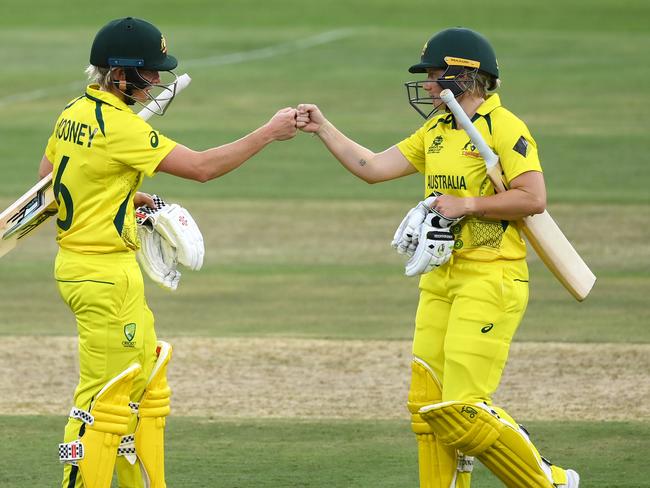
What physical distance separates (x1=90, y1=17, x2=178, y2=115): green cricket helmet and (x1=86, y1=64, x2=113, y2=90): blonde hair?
2 cm

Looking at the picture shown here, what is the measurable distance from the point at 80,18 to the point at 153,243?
2860 centimetres

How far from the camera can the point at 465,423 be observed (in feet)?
19.8

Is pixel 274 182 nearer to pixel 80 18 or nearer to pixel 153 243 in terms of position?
pixel 153 243

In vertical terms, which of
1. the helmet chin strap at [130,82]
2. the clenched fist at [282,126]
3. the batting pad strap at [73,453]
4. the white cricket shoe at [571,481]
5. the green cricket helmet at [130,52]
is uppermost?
the green cricket helmet at [130,52]

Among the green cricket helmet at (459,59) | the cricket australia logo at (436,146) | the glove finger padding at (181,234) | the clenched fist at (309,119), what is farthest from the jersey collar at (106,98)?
the cricket australia logo at (436,146)

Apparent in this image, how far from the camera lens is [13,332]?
1077cm

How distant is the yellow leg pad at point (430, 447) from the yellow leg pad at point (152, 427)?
3.73ft

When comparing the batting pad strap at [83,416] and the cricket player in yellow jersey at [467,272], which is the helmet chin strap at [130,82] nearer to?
the cricket player in yellow jersey at [467,272]

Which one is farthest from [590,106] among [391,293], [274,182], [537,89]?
[391,293]

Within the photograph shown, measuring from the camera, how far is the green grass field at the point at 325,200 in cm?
777

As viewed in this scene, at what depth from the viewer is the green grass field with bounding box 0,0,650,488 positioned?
7773 millimetres

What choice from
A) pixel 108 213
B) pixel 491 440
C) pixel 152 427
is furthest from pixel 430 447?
pixel 108 213

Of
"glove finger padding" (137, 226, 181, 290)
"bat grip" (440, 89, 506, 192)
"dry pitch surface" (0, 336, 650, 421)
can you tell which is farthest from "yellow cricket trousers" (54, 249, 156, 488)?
"dry pitch surface" (0, 336, 650, 421)

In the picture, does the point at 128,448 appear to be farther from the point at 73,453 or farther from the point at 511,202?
the point at 511,202
